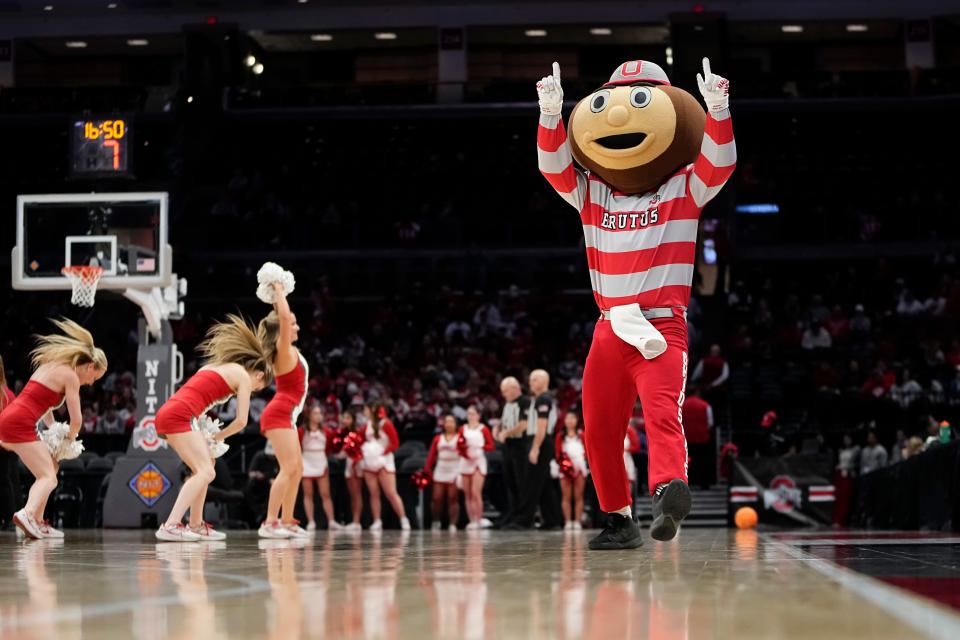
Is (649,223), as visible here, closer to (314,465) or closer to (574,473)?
(574,473)

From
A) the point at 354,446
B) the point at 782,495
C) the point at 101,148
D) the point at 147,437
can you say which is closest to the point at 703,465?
the point at 782,495

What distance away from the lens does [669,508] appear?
5254 millimetres

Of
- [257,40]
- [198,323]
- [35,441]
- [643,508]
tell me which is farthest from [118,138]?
[257,40]

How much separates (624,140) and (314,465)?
399 inches

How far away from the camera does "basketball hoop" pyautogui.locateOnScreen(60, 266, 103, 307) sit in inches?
556

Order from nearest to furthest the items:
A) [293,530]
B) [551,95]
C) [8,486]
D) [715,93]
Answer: [715,93]
[551,95]
[293,530]
[8,486]

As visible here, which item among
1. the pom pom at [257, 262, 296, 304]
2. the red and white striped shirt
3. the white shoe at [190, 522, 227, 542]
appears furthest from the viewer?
the pom pom at [257, 262, 296, 304]

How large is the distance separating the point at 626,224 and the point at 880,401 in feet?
44.3

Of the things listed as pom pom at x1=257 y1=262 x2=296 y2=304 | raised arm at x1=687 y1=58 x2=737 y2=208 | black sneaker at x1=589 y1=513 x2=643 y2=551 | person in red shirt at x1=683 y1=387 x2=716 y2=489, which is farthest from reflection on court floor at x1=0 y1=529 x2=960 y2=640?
person in red shirt at x1=683 y1=387 x2=716 y2=489

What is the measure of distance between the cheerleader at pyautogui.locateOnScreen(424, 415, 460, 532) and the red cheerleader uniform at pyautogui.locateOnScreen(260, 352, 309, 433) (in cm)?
617

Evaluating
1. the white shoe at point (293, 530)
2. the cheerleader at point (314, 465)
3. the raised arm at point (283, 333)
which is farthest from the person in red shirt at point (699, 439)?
the raised arm at point (283, 333)

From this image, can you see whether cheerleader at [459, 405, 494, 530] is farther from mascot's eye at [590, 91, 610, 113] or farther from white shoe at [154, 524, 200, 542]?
mascot's eye at [590, 91, 610, 113]

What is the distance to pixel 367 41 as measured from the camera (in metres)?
31.4

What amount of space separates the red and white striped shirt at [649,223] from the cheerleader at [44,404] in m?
4.60
